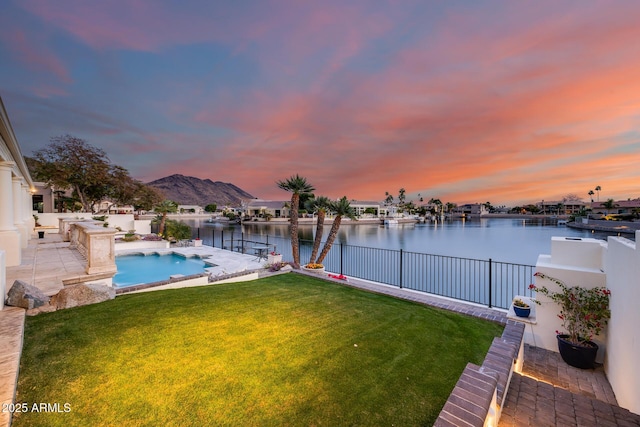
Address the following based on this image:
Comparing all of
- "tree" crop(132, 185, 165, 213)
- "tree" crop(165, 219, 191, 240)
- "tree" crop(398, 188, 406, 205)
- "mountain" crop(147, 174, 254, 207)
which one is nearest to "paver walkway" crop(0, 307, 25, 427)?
"tree" crop(165, 219, 191, 240)

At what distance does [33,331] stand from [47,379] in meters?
1.47

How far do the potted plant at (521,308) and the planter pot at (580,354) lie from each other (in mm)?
760

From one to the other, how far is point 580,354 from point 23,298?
28.6 feet

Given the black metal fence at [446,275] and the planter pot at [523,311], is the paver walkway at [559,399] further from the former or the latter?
the black metal fence at [446,275]

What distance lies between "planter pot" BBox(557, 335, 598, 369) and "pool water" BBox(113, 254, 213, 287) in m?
10.6

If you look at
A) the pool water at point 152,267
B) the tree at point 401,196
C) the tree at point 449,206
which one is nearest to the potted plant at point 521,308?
the pool water at point 152,267

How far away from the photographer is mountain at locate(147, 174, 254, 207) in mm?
154625

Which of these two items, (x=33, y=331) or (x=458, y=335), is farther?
(x=458, y=335)

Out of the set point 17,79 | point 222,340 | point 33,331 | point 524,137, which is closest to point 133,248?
point 17,79

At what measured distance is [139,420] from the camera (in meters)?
1.87

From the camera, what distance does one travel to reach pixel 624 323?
10.7ft

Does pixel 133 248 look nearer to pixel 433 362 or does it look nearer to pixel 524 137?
pixel 433 362

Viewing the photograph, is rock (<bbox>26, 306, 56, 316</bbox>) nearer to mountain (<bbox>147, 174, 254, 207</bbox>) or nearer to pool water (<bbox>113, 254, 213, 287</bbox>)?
pool water (<bbox>113, 254, 213, 287</bbox>)

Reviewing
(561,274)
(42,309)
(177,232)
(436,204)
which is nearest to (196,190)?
(436,204)
